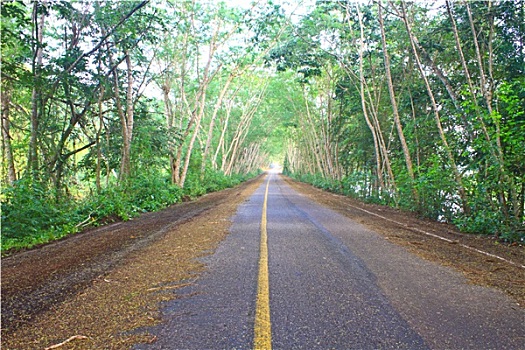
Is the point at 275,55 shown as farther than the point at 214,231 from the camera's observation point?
Yes

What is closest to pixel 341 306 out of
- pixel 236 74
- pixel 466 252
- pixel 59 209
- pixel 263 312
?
pixel 263 312

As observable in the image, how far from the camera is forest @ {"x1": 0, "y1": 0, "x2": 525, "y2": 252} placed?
25.6 feet

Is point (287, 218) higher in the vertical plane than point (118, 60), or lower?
lower

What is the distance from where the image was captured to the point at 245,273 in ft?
14.7

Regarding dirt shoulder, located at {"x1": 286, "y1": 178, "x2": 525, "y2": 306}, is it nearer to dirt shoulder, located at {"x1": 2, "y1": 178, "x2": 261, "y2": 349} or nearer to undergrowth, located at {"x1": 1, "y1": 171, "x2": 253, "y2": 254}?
dirt shoulder, located at {"x1": 2, "y1": 178, "x2": 261, "y2": 349}

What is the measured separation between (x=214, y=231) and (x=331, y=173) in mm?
20525

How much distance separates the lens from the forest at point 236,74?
7.82 m

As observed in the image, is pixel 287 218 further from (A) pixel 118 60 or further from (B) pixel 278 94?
(B) pixel 278 94

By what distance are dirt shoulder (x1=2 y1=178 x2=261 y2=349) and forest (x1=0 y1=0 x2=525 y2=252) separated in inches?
67.2

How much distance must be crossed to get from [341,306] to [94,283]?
294 centimetres

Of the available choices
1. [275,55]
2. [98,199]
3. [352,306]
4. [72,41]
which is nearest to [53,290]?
[352,306]

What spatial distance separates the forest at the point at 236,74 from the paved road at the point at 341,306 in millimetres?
4263

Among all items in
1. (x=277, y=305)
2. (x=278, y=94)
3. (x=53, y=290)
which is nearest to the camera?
(x=277, y=305)

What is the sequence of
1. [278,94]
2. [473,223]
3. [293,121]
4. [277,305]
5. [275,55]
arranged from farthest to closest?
[293,121], [278,94], [275,55], [473,223], [277,305]
